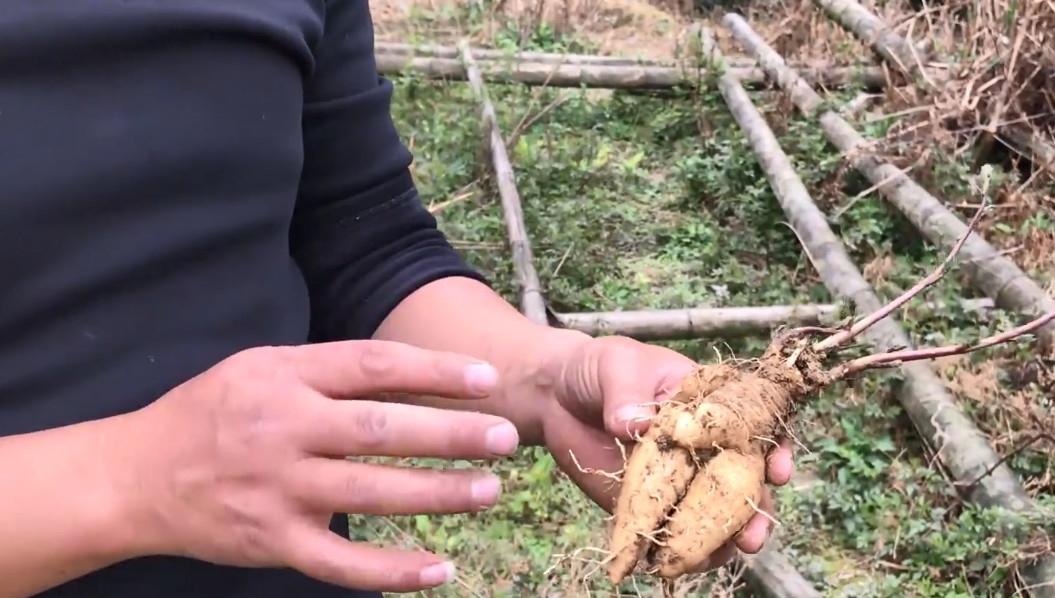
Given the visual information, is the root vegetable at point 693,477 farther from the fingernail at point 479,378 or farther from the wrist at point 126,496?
the wrist at point 126,496

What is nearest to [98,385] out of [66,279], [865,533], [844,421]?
[66,279]

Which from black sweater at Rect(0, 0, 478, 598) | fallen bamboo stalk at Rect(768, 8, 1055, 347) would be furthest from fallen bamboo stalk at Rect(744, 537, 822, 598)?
black sweater at Rect(0, 0, 478, 598)

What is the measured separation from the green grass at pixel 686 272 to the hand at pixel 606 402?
0.81ft

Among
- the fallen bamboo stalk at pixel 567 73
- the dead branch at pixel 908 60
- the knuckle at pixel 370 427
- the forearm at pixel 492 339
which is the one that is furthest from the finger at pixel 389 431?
the fallen bamboo stalk at pixel 567 73

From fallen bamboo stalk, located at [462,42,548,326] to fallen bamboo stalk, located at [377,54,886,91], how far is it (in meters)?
0.10

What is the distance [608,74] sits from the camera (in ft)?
16.4

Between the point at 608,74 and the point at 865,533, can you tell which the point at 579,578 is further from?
the point at 608,74

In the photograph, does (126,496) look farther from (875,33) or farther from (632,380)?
(875,33)

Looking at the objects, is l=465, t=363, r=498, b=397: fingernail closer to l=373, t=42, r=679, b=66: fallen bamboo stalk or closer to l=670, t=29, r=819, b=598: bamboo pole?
l=670, t=29, r=819, b=598: bamboo pole

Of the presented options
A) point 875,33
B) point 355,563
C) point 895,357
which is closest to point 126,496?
point 355,563

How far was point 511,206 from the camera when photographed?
3.70 meters

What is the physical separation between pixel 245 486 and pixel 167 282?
0.90 ft

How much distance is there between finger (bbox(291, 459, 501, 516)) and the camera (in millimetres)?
646

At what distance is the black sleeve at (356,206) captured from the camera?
1061 millimetres
